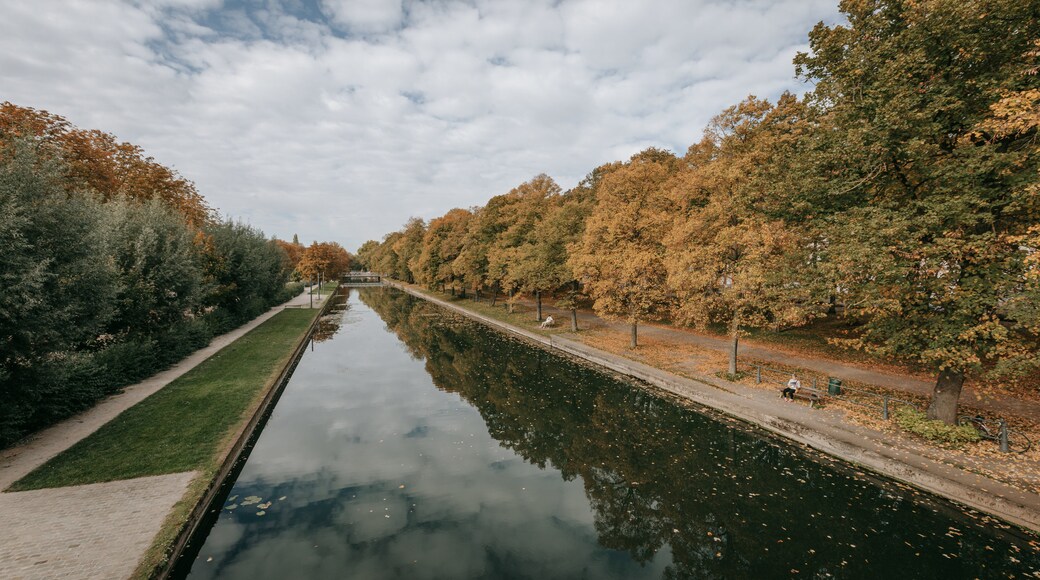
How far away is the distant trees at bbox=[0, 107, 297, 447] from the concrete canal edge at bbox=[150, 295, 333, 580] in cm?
542

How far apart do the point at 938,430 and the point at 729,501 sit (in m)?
7.86

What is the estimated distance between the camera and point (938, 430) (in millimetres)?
13258

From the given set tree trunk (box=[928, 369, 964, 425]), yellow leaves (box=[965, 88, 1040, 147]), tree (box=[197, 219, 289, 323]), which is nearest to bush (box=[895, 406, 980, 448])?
tree trunk (box=[928, 369, 964, 425])

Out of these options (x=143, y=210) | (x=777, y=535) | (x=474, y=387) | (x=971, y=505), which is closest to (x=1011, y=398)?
(x=971, y=505)

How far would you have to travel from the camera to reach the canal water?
29.3ft

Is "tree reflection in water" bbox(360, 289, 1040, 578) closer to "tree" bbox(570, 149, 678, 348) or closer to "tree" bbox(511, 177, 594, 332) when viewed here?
"tree" bbox(570, 149, 678, 348)

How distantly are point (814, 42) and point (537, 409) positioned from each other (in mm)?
18307

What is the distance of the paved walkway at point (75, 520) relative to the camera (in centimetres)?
745

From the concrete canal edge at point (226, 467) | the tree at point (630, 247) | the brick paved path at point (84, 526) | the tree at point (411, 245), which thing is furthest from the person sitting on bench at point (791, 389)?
the tree at point (411, 245)

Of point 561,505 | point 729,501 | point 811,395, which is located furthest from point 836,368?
point 561,505

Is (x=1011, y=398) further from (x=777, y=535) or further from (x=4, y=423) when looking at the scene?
(x=4, y=423)

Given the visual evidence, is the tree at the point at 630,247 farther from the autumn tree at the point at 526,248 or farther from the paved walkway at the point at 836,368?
the autumn tree at the point at 526,248

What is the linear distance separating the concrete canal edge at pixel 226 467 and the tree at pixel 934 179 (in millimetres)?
18530

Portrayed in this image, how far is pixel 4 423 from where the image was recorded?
1127 centimetres
